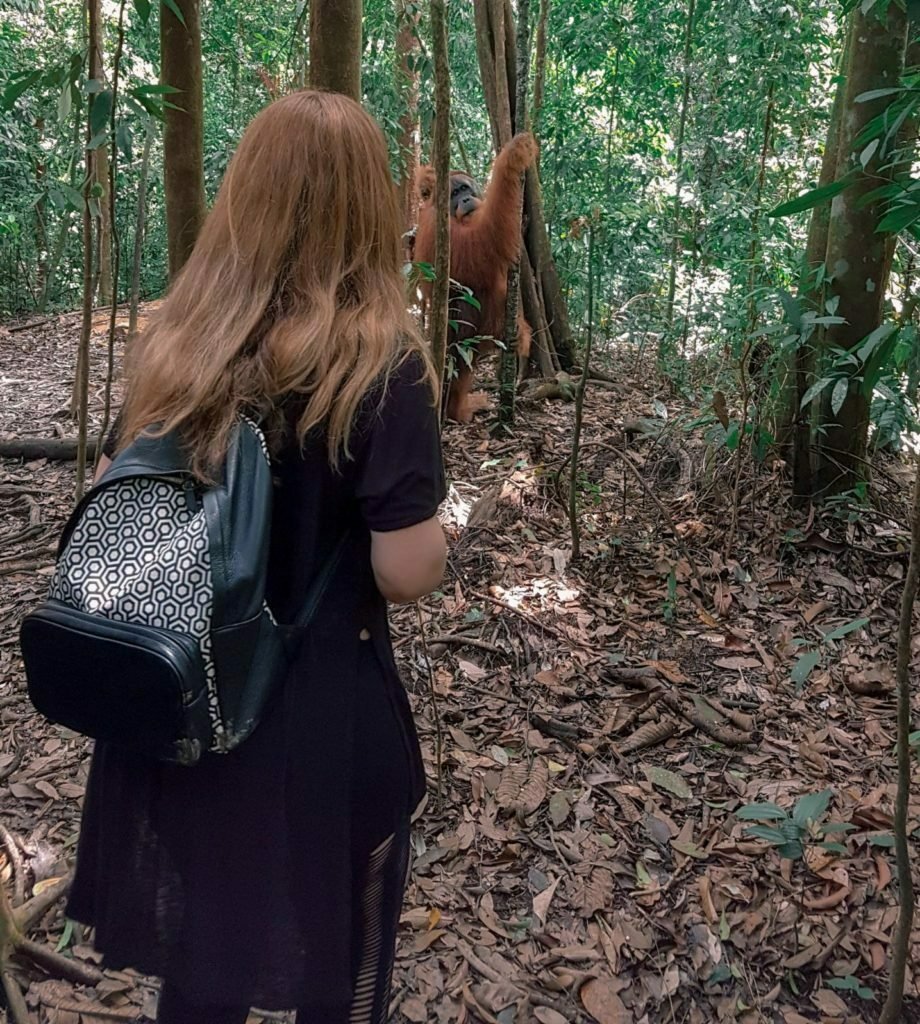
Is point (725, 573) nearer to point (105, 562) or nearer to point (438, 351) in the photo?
point (438, 351)

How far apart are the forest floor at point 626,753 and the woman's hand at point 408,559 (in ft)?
3.63

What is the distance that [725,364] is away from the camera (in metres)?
4.75

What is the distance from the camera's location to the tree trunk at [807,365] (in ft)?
12.8

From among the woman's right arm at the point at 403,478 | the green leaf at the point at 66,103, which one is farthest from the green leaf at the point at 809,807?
the green leaf at the point at 66,103

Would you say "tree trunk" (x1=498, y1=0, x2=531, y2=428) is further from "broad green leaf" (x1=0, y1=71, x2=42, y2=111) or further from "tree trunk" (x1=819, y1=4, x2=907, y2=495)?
"broad green leaf" (x1=0, y1=71, x2=42, y2=111)

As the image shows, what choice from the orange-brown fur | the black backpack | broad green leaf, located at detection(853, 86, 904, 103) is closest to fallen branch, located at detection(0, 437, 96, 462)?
the orange-brown fur

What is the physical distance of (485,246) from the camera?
19.0 ft

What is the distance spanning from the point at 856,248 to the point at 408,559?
327 cm

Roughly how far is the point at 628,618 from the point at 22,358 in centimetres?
714

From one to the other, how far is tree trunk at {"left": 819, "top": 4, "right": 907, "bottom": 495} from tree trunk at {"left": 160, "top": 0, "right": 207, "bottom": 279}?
8.92 feet

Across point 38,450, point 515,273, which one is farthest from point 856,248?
point 38,450

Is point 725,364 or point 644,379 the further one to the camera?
point 644,379

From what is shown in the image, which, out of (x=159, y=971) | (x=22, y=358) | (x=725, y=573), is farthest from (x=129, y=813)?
(x=22, y=358)

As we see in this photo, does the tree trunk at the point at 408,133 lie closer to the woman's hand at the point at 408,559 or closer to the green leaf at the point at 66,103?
the green leaf at the point at 66,103
